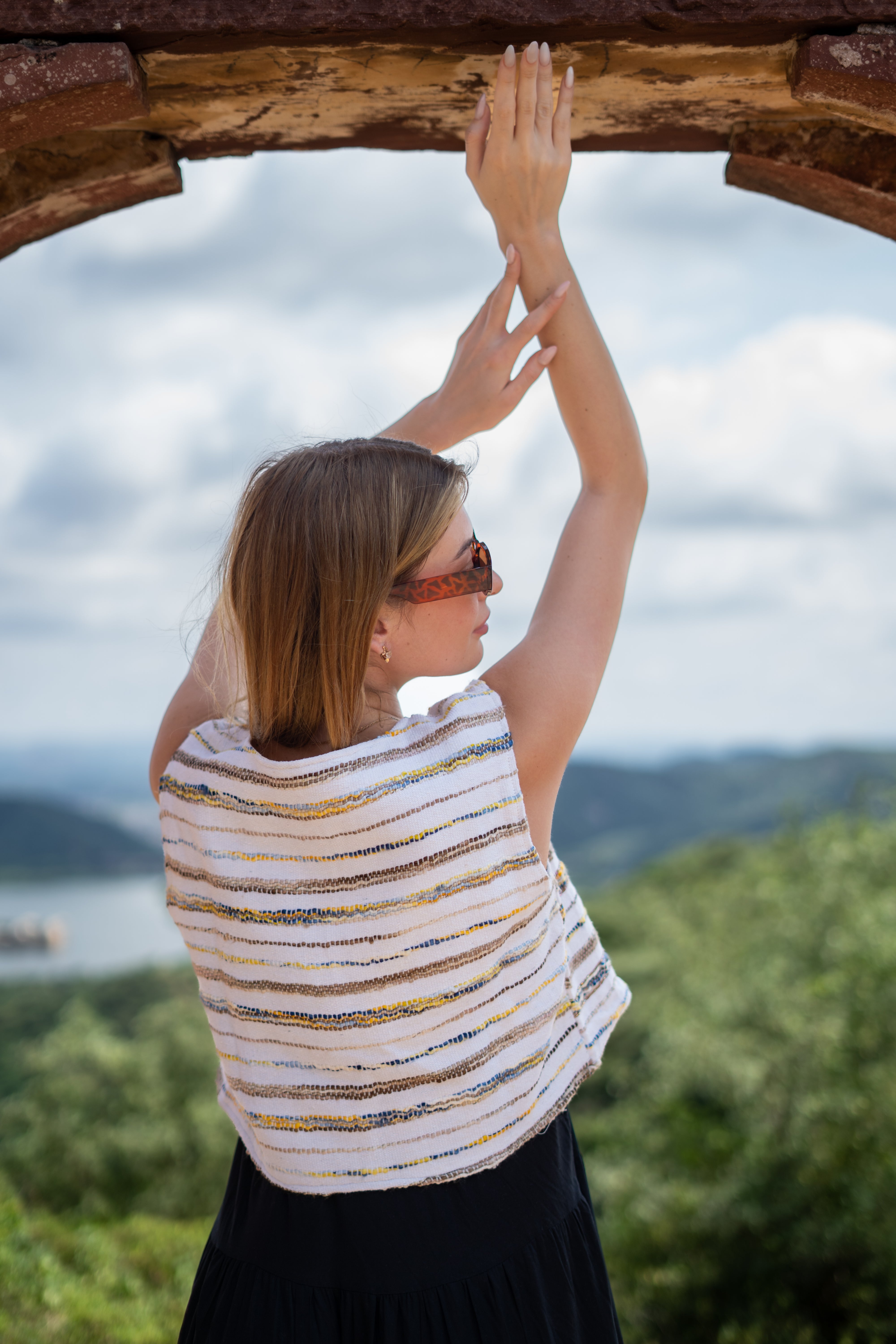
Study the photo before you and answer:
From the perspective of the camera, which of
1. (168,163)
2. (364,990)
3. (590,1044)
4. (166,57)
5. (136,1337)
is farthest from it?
(136,1337)

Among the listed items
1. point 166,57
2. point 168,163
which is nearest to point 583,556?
point 166,57

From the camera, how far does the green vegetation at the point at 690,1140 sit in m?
4.28

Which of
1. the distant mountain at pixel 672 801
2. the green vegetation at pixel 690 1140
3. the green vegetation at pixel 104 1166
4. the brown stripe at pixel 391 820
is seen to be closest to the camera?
the brown stripe at pixel 391 820

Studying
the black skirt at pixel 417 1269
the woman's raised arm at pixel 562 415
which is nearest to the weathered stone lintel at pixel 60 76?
the woman's raised arm at pixel 562 415

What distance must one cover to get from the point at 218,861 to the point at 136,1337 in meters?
2.71

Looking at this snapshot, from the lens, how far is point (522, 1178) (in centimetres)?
131

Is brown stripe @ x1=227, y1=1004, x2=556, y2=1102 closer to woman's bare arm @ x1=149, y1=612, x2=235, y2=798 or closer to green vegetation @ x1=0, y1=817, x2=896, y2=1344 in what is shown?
woman's bare arm @ x1=149, y1=612, x2=235, y2=798

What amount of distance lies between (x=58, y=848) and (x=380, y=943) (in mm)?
34092

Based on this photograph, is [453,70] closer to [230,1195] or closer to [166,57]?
[166,57]

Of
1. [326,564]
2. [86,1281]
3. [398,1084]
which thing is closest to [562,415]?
[326,564]

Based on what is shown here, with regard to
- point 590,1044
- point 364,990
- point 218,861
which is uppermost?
point 218,861

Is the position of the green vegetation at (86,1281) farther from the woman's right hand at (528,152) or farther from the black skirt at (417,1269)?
the woman's right hand at (528,152)

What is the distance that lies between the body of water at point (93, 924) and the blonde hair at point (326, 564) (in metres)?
20.3

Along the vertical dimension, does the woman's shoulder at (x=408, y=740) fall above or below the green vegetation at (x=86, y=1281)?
above
